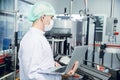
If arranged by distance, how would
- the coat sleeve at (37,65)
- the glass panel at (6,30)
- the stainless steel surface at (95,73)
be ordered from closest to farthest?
1. the coat sleeve at (37,65)
2. the stainless steel surface at (95,73)
3. the glass panel at (6,30)

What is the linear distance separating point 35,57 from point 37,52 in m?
0.04

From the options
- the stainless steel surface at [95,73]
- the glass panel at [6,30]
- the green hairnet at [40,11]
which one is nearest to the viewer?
the green hairnet at [40,11]

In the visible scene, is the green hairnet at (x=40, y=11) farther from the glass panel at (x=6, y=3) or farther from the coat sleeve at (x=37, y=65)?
the glass panel at (x=6, y=3)

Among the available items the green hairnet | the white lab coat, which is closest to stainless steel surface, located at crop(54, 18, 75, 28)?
the green hairnet

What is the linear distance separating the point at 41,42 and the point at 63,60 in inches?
32.1

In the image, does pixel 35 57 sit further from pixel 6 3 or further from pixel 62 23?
pixel 6 3

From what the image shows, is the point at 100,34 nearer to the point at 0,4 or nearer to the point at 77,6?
the point at 77,6

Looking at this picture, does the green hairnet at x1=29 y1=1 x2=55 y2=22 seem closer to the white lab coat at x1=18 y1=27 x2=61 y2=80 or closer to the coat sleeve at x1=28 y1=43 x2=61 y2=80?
the white lab coat at x1=18 y1=27 x2=61 y2=80

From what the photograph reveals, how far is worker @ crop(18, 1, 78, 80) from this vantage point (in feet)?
4.65

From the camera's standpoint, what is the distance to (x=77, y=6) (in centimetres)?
536

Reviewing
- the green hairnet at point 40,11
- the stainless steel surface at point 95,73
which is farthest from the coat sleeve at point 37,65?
the stainless steel surface at point 95,73

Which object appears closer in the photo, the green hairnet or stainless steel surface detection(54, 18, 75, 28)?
the green hairnet

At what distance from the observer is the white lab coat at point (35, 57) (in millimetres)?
1413

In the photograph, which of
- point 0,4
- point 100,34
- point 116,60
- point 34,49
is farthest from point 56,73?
point 116,60
